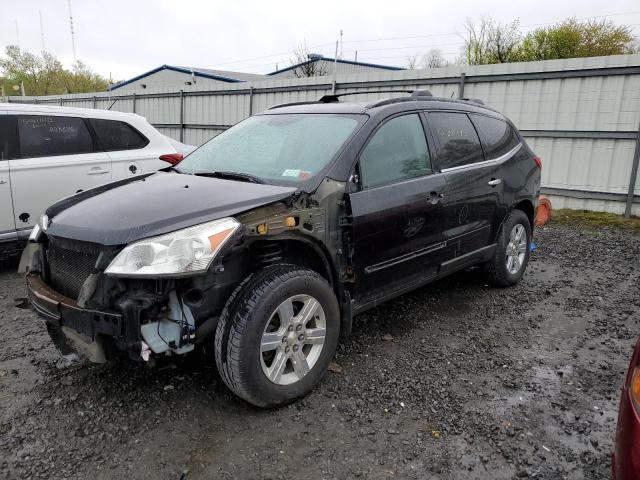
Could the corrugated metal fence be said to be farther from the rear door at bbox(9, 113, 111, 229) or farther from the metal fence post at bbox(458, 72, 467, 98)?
the rear door at bbox(9, 113, 111, 229)

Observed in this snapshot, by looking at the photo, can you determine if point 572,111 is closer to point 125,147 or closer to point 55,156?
point 125,147

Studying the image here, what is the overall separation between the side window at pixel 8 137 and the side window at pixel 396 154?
12.7 feet

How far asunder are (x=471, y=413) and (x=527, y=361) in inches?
35.4

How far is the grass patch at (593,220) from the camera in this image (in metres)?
7.64

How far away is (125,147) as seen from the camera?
232 inches

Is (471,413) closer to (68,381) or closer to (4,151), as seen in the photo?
(68,381)

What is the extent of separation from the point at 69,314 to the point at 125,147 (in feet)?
12.6

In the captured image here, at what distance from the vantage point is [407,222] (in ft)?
11.1

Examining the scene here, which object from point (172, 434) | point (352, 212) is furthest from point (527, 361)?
point (172, 434)

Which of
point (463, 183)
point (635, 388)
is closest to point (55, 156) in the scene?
point (463, 183)

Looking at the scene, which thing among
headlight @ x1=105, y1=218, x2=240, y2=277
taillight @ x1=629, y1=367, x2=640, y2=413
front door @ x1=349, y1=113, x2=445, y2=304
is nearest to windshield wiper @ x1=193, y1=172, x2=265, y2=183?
front door @ x1=349, y1=113, x2=445, y2=304

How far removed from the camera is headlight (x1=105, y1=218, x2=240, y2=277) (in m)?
2.33

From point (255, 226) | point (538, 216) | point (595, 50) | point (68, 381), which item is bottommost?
point (68, 381)

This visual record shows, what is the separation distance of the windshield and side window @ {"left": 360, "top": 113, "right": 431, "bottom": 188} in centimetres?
21
